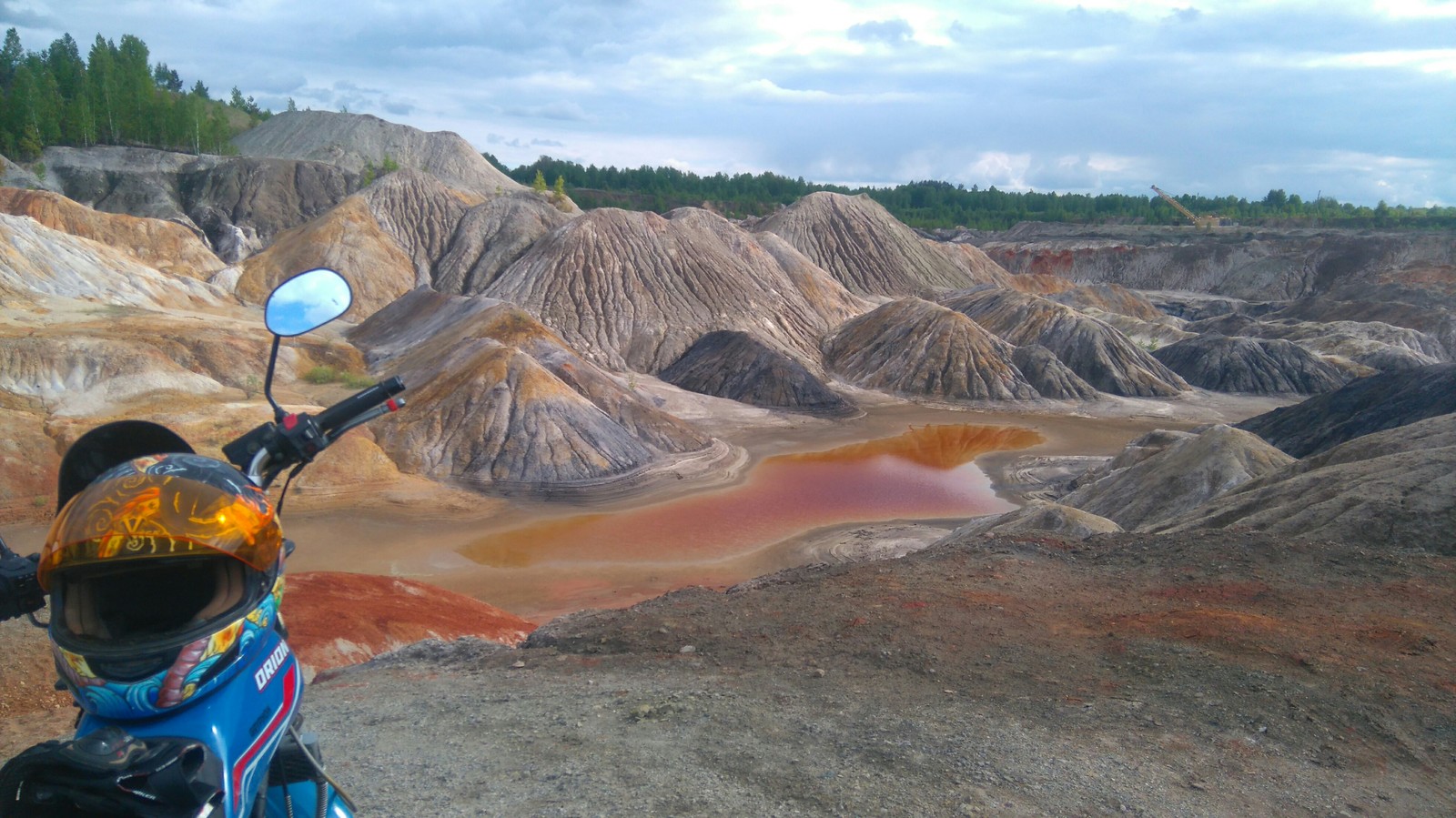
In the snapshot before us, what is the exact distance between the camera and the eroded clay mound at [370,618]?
12.0m

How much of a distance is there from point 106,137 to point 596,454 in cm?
7132

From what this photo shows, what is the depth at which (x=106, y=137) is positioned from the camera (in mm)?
76125

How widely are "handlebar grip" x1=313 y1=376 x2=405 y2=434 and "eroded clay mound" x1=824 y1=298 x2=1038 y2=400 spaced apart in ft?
163

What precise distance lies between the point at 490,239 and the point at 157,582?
6300 cm

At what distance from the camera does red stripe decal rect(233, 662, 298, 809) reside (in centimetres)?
208

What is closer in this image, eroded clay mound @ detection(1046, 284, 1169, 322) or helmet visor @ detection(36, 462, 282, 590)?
helmet visor @ detection(36, 462, 282, 590)

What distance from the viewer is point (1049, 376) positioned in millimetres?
52719

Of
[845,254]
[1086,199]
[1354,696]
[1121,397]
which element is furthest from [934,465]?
[1086,199]

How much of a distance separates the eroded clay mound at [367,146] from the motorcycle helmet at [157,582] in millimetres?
89195

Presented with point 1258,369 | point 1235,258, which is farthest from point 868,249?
point 1235,258

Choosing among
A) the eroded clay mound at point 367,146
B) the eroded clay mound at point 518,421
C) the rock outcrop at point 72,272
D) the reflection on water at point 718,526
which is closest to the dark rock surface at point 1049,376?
the reflection on water at point 718,526

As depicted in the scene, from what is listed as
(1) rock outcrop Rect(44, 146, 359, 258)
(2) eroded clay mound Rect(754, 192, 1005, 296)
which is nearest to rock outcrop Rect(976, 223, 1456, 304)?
(2) eroded clay mound Rect(754, 192, 1005, 296)

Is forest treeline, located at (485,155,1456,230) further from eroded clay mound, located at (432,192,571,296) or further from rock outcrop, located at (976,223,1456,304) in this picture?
eroded clay mound, located at (432,192,571,296)

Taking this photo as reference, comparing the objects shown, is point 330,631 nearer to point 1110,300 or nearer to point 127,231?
point 127,231
